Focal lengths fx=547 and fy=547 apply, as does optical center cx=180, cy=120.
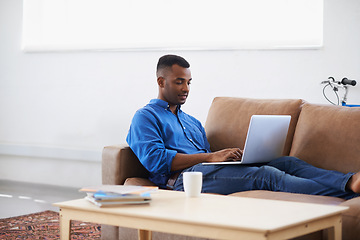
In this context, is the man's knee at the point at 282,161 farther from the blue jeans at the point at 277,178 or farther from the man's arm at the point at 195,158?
the man's arm at the point at 195,158

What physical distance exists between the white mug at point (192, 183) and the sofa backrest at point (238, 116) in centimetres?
101

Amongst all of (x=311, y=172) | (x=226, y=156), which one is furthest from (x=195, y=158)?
(x=311, y=172)

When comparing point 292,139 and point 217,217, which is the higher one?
point 292,139

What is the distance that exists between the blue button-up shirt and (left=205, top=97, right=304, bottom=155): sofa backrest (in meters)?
0.08

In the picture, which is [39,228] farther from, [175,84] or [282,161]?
[282,161]

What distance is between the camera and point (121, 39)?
181 inches

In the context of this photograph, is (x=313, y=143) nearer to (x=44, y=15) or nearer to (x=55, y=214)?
(x=55, y=214)

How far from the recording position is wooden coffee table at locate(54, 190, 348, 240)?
151 centimetres

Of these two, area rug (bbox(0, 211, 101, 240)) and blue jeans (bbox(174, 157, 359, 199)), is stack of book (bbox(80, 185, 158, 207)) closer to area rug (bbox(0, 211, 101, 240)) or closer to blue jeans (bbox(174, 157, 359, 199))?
blue jeans (bbox(174, 157, 359, 199))

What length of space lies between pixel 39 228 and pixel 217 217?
192cm

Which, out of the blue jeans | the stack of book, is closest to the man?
the blue jeans

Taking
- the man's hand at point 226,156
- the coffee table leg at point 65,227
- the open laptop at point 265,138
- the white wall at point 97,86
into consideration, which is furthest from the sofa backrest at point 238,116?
the coffee table leg at point 65,227

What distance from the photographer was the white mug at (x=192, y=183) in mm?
1968

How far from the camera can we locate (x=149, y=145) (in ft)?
8.73
